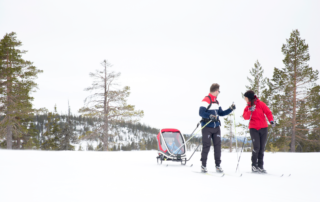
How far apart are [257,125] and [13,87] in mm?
23808

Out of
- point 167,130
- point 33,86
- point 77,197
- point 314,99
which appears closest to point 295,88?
point 314,99

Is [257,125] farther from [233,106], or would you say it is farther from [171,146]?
[171,146]

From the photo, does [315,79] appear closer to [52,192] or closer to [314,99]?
[314,99]

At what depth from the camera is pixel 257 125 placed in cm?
614

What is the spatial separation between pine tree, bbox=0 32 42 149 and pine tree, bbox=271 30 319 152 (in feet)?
80.8

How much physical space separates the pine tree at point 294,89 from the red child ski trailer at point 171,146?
675 inches

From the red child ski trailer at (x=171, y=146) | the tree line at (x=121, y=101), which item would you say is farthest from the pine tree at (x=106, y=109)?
the red child ski trailer at (x=171, y=146)

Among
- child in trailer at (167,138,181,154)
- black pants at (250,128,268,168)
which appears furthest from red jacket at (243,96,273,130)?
child in trailer at (167,138,181,154)

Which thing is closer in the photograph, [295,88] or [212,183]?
[212,183]

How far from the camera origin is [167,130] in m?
8.06

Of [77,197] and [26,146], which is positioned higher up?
[77,197]

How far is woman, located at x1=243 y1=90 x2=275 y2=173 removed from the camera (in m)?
6.14

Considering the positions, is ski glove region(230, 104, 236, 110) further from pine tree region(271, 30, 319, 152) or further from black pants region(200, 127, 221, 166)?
pine tree region(271, 30, 319, 152)

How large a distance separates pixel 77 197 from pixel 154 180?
176 centimetres
